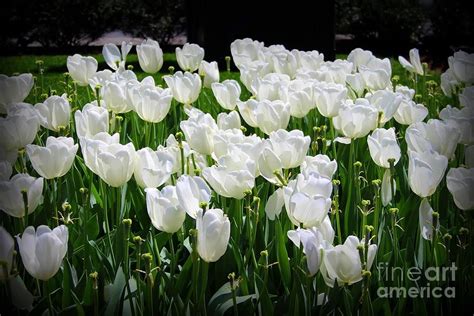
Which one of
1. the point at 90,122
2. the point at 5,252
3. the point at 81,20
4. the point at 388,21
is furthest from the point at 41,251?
the point at 388,21

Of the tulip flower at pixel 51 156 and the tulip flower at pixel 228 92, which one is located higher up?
the tulip flower at pixel 51 156

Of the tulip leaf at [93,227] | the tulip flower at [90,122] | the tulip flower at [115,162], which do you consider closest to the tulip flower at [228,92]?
the tulip flower at [90,122]

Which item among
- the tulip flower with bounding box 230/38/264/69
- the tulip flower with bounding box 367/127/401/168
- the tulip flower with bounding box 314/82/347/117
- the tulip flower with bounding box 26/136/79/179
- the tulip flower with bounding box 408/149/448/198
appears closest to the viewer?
the tulip flower with bounding box 408/149/448/198

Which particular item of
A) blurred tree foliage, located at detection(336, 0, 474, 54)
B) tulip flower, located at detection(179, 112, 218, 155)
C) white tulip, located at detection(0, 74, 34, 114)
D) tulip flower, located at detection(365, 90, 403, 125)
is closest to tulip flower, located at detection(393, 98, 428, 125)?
tulip flower, located at detection(365, 90, 403, 125)

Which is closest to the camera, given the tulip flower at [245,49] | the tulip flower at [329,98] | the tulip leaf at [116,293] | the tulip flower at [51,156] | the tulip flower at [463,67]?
the tulip leaf at [116,293]

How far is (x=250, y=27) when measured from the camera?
8.12 metres

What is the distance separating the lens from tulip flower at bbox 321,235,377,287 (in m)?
1.71

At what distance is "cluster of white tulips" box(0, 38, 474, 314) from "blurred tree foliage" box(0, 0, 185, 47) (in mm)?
9445

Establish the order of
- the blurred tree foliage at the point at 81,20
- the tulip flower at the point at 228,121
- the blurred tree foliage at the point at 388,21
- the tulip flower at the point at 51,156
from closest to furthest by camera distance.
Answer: the tulip flower at the point at 51,156
the tulip flower at the point at 228,121
the blurred tree foliage at the point at 81,20
the blurred tree foliage at the point at 388,21

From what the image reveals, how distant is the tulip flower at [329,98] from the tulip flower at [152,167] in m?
0.93

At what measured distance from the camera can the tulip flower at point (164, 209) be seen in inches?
73.1

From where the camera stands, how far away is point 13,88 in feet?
10.1

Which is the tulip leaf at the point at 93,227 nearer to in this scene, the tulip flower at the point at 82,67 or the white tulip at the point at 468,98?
the tulip flower at the point at 82,67

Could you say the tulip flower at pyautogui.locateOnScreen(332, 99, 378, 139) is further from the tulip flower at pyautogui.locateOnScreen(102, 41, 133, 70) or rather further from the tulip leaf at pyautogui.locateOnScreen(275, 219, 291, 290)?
the tulip flower at pyautogui.locateOnScreen(102, 41, 133, 70)
